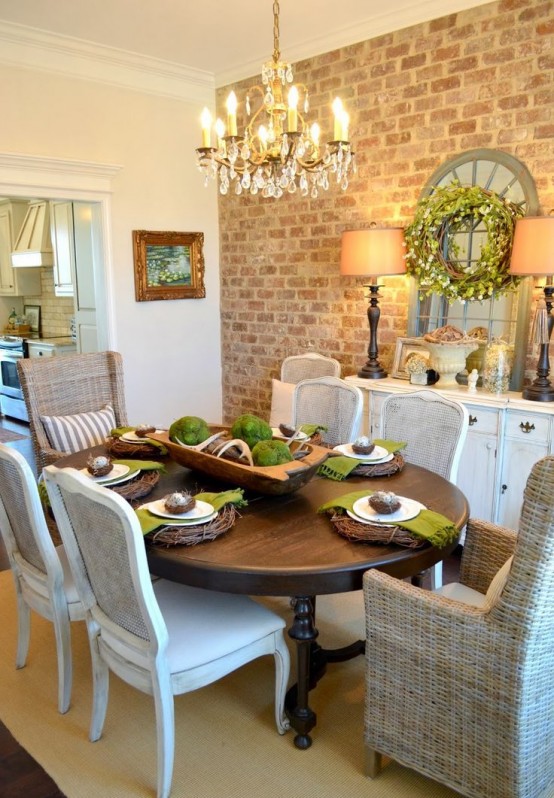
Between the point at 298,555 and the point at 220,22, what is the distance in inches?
134

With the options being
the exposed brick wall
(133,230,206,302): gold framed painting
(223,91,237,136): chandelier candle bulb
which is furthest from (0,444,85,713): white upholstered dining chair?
(133,230,206,302): gold framed painting

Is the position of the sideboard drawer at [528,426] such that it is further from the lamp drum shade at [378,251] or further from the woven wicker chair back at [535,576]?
the woven wicker chair back at [535,576]

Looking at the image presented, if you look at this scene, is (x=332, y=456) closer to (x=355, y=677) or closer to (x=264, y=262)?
(x=355, y=677)

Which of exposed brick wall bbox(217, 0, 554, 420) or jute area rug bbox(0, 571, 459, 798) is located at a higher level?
exposed brick wall bbox(217, 0, 554, 420)

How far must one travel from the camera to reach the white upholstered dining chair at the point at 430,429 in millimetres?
2670

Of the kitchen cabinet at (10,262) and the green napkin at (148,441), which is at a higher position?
the kitchen cabinet at (10,262)

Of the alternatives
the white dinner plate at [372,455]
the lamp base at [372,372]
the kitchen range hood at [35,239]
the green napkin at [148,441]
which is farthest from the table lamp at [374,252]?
the kitchen range hood at [35,239]

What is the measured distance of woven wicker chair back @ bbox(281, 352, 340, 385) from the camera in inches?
158

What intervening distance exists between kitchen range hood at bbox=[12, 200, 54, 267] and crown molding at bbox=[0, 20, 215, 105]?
8.17ft

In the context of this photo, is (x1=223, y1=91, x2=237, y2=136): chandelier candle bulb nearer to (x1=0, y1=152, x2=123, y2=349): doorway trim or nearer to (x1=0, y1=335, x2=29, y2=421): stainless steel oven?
(x1=0, y1=152, x2=123, y2=349): doorway trim

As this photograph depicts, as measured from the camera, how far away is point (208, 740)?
213 centimetres

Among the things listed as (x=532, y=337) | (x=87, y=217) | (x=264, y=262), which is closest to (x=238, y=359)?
(x=264, y=262)

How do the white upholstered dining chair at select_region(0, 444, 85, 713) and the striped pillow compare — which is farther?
the striped pillow

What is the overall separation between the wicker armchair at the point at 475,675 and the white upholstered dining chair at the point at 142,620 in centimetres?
40
